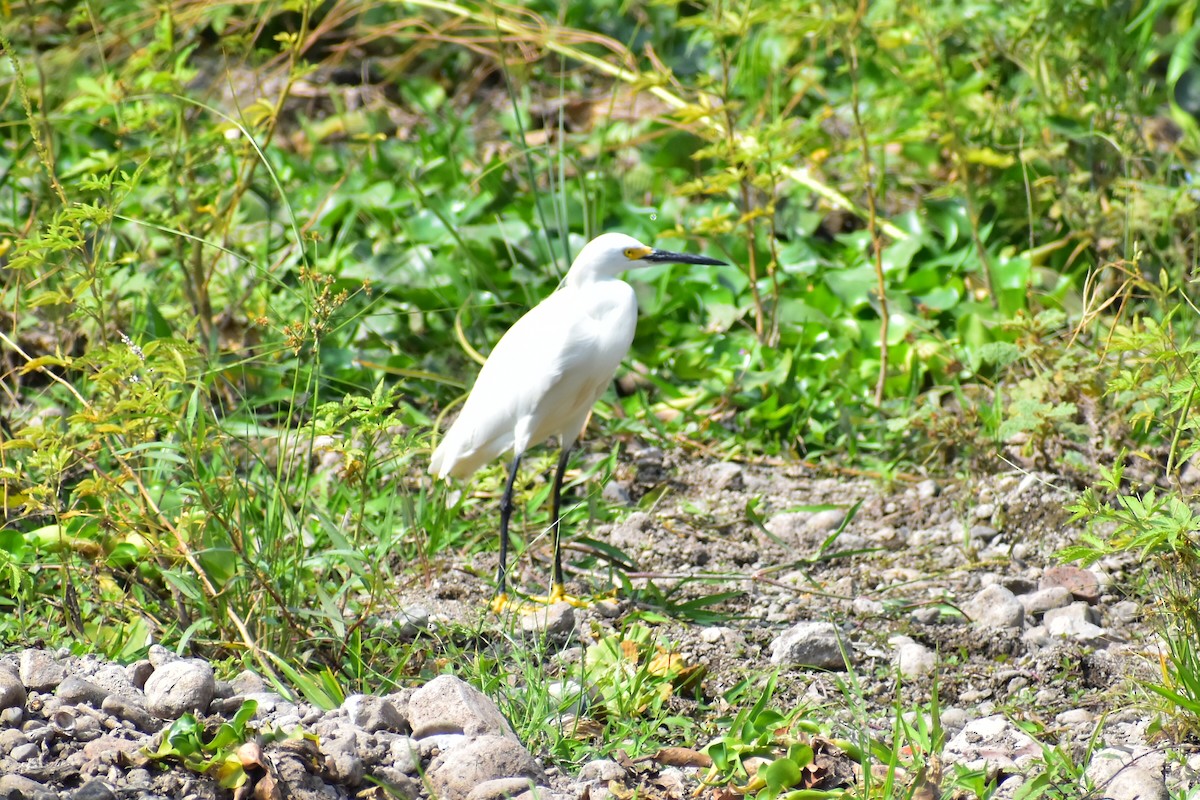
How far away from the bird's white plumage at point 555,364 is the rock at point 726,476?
1.93 ft

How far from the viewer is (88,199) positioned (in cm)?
399

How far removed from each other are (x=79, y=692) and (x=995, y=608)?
1.88 m

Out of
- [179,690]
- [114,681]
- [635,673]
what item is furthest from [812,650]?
[114,681]

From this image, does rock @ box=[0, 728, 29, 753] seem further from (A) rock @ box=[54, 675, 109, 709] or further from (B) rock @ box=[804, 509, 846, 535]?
(B) rock @ box=[804, 509, 846, 535]

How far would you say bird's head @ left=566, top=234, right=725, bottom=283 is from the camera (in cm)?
305

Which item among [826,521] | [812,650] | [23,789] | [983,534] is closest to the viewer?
[23,789]

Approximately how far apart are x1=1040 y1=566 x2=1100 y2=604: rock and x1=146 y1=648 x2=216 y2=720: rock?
1863mm

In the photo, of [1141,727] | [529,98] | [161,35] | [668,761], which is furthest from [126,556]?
[529,98]

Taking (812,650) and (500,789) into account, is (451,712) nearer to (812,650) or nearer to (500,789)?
(500,789)

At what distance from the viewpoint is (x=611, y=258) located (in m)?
3.06

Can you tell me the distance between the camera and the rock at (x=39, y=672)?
2.13 meters

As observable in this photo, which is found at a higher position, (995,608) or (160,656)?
(160,656)

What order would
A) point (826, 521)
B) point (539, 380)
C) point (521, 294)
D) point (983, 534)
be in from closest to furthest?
point (539, 380)
point (983, 534)
point (826, 521)
point (521, 294)

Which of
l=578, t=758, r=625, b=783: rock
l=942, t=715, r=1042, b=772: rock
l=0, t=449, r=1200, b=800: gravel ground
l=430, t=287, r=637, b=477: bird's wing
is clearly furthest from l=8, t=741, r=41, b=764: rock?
l=942, t=715, r=1042, b=772: rock
